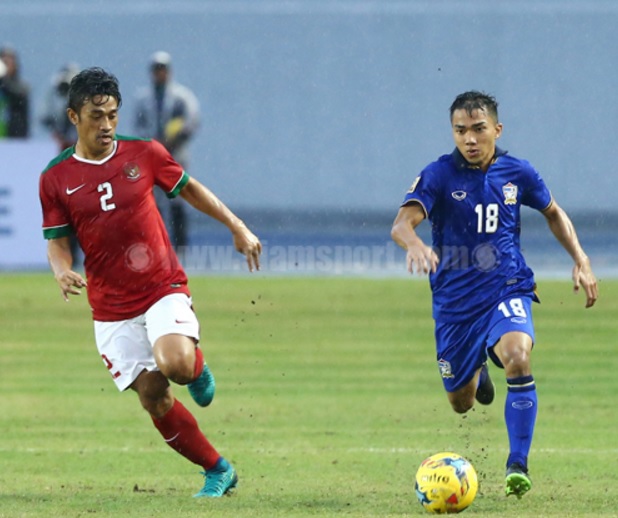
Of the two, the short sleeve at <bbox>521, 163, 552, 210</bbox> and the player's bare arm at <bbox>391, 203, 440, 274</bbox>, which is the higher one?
the short sleeve at <bbox>521, 163, 552, 210</bbox>

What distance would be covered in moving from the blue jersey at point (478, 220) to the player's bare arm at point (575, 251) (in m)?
0.09

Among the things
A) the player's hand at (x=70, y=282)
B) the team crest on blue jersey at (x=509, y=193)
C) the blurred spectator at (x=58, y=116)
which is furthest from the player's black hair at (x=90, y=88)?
the blurred spectator at (x=58, y=116)

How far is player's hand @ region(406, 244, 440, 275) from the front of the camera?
6840 millimetres

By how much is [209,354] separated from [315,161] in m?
13.9

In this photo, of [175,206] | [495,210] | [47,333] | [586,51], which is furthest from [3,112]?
[495,210]

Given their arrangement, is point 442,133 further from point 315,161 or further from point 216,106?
point 216,106

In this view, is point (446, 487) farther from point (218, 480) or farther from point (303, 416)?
point (303, 416)

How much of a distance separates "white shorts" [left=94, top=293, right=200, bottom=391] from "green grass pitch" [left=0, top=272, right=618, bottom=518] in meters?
0.66

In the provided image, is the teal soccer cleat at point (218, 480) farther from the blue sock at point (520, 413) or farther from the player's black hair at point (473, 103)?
the player's black hair at point (473, 103)

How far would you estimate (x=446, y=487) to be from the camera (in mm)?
6801

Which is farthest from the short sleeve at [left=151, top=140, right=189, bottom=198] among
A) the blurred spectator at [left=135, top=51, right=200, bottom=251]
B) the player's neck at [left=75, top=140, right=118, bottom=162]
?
the blurred spectator at [left=135, top=51, right=200, bottom=251]

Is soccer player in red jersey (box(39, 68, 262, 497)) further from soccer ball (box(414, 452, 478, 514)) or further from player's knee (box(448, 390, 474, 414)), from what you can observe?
player's knee (box(448, 390, 474, 414))

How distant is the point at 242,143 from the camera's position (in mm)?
27750

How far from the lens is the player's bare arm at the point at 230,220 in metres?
7.36
